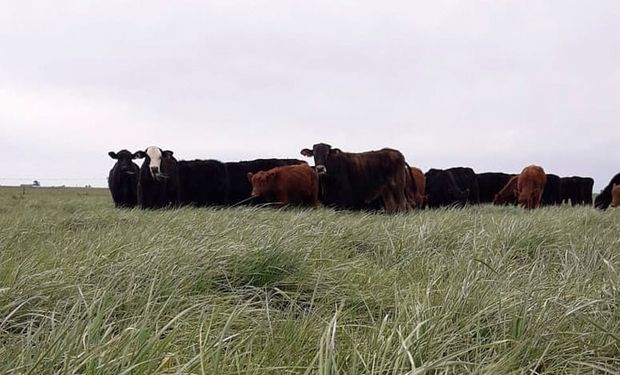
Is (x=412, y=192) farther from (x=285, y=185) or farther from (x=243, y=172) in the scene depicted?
(x=243, y=172)

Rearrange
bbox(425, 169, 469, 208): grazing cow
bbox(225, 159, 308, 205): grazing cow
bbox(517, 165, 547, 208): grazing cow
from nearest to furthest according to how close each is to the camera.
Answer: bbox(225, 159, 308, 205): grazing cow < bbox(517, 165, 547, 208): grazing cow < bbox(425, 169, 469, 208): grazing cow

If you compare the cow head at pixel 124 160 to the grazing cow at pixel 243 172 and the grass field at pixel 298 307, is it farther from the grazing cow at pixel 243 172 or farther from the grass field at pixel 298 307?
the grass field at pixel 298 307

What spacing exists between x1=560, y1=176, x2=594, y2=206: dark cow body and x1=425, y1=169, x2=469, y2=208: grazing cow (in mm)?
8372

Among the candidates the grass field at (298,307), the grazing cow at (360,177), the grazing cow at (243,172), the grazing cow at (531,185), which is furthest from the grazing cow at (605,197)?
the grass field at (298,307)

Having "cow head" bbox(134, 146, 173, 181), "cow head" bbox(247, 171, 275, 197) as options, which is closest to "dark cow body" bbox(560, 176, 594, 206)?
"cow head" bbox(247, 171, 275, 197)

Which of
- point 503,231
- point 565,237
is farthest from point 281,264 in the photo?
point 565,237

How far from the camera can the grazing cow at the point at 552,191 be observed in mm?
21062

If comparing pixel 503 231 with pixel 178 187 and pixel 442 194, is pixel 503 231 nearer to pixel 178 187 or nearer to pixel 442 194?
pixel 178 187

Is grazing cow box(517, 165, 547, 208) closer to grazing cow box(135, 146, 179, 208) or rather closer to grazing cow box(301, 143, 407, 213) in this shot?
grazing cow box(301, 143, 407, 213)

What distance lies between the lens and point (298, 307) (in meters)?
2.28

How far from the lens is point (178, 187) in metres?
12.4

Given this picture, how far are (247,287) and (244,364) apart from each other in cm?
124

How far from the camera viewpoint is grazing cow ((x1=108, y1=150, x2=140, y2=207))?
506 inches

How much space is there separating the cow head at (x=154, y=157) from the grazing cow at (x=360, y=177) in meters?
3.04
